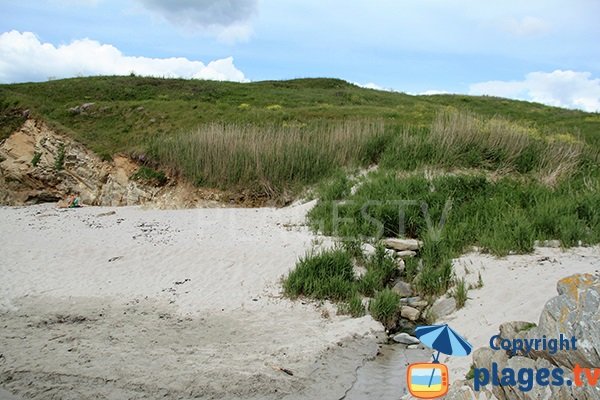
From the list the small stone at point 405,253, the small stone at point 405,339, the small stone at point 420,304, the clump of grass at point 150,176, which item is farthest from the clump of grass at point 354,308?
the clump of grass at point 150,176

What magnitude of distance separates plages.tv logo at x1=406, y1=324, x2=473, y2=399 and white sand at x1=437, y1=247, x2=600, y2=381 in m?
0.17

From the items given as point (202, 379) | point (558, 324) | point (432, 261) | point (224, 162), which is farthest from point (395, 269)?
point (224, 162)

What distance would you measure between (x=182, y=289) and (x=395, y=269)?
388 centimetres

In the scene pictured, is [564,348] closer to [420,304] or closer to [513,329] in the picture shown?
[513,329]

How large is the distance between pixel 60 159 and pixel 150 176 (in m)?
5.10

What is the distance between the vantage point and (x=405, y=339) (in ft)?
24.2

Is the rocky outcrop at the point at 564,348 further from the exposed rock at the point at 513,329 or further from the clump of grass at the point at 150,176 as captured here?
the clump of grass at the point at 150,176

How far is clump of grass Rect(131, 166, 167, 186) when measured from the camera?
17328 millimetres

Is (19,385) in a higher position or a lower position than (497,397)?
lower

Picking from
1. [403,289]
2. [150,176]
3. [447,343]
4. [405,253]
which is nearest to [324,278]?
[403,289]

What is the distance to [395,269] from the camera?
9.50m

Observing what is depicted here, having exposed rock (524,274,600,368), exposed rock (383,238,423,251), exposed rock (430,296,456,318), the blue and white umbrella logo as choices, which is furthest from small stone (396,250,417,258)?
exposed rock (524,274,600,368)

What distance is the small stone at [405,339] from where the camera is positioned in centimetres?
731

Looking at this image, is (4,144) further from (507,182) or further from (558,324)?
(558,324)
